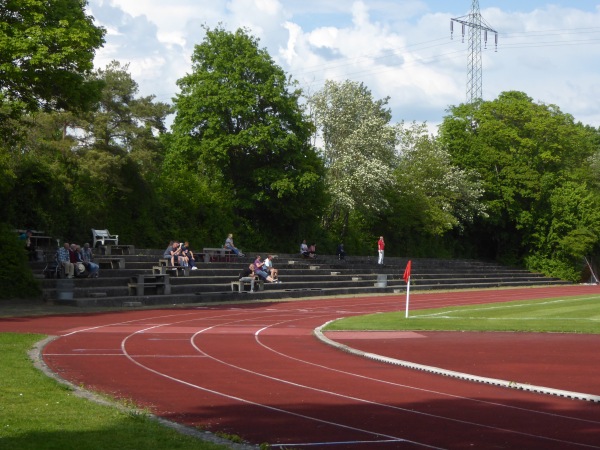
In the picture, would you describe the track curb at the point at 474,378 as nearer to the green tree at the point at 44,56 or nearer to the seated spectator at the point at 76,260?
the green tree at the point at 44,56

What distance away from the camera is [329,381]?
13852 millimetres

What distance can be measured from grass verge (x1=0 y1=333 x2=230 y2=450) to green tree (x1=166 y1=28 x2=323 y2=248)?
119 ft

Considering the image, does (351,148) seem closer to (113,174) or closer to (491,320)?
(113,174)

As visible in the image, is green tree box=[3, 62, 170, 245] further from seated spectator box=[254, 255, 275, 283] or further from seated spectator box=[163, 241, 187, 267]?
seated spectator box=[254, 255, 275, 283]

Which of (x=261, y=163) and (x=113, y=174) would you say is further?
(x=261, y=163)

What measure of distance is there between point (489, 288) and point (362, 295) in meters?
15.4

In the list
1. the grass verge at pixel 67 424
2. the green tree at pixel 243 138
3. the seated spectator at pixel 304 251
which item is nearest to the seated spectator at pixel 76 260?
the green tree at pixel 243 138

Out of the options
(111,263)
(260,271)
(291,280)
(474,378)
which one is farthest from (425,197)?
(474,378)

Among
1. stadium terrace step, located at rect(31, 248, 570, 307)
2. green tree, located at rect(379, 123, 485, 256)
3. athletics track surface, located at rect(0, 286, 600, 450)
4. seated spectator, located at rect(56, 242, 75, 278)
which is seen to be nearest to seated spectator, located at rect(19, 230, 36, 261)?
stadium terrace step, located at rect(31, 248, 570, 307)

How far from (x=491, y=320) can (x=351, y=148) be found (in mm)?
Result: 31130

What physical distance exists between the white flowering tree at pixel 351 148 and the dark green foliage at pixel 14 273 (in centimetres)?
2824

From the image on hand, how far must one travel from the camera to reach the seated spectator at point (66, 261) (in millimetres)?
30344

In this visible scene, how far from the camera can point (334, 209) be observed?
57281 mm

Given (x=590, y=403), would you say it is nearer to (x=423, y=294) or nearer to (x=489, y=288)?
(x=423, y=294)
